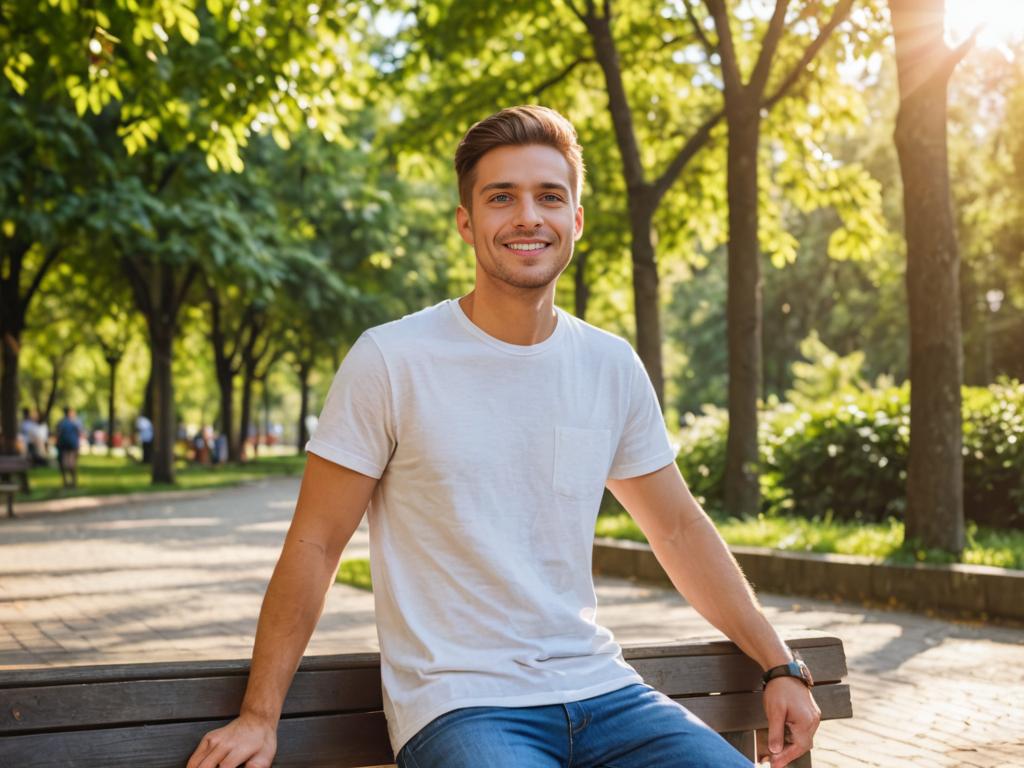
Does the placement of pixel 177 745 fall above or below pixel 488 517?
below

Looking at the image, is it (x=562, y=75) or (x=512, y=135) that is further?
(x=562, y=75)

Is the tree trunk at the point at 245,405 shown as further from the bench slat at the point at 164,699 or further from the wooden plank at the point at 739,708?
the bench slat at the point at 164,699

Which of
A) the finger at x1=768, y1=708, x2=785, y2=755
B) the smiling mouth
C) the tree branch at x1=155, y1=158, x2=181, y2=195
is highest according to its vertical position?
the tree branch at x1=155, y1=158, x2=181, y2=195

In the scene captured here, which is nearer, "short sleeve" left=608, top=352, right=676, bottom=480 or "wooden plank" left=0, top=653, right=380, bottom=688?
"wooden plank" left=0, top=653, right=380, bottom=688

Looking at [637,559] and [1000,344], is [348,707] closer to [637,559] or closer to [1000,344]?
[637,559]

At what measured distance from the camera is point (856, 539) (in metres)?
11.7

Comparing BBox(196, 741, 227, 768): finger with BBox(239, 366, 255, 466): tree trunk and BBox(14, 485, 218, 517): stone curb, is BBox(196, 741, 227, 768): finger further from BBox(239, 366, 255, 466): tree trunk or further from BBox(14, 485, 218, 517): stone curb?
BBox(239, 366, 255, 466): tree trunk

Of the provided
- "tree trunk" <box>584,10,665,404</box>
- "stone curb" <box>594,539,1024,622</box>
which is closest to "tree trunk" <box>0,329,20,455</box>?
"tree trunk" <box>584,10,665,404</box>

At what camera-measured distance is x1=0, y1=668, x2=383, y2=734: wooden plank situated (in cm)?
253

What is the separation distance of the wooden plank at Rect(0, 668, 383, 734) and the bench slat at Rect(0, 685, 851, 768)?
19 mm

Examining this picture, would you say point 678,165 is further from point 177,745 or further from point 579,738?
point 177,745

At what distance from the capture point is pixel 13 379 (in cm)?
2742

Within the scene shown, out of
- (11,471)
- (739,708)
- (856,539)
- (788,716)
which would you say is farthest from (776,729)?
(11,471)

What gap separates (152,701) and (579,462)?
1026 millimetres
